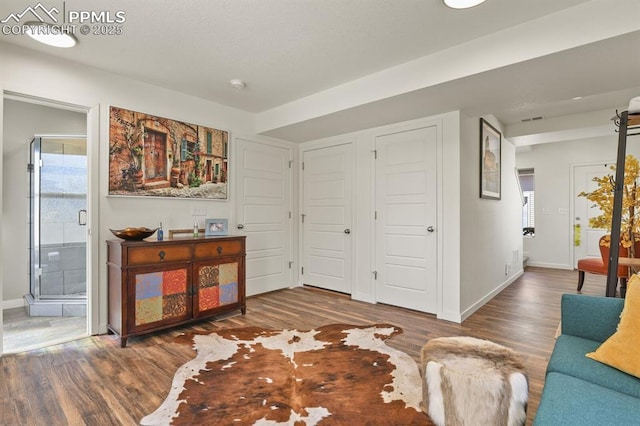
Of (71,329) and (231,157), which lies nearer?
(71,329)

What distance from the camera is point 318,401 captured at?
6.06 ft

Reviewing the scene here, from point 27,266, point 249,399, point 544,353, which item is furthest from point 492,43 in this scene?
point 27,266

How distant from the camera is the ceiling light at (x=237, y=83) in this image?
318 cm

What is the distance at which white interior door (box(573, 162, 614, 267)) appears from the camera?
596cm

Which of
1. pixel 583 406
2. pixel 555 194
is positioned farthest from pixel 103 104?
pixel 555 194

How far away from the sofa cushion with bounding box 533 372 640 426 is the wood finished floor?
65cm

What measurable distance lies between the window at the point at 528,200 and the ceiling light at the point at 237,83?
6408mm

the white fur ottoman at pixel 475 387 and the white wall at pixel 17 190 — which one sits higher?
the white wall at pixel 17 190

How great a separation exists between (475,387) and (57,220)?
4.67 metres

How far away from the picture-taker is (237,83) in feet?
10.6

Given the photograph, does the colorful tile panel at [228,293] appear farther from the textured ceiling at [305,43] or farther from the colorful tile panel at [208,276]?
the textured ceiling at [305,43]

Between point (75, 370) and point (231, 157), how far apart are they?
8.56ft

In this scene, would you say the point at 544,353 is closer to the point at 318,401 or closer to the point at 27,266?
the point at 318,401

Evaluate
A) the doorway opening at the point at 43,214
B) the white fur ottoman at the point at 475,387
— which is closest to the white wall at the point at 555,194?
the white fur ottoman at the point at 475,387
